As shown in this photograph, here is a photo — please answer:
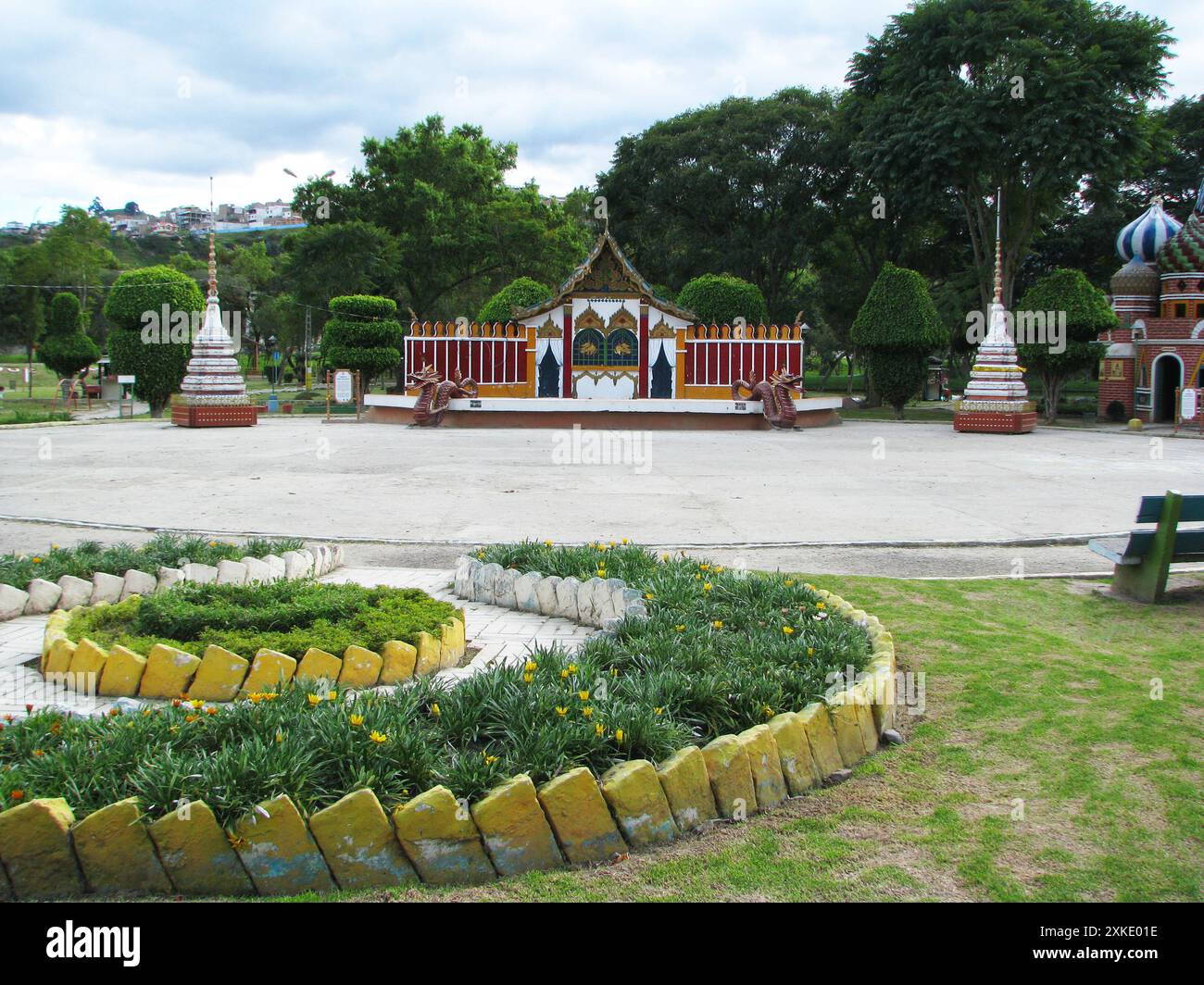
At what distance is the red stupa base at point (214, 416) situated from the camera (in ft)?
86.1

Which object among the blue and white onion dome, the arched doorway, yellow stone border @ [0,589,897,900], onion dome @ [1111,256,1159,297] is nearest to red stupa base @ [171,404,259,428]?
yellow stone border @ [0,589,897,900]

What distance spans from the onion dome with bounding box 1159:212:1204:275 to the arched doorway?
2.93 metres

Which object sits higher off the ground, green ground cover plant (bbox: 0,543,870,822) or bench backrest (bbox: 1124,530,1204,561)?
bench backrest (bbox: 1124,530,1204,561)

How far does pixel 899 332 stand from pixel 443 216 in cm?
2083

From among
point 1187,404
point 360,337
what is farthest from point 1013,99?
point 360,337

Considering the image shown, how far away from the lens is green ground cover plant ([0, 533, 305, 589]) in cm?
752

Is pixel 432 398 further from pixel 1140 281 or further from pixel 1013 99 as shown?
pixel 1140 281

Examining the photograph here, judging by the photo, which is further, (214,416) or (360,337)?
(360,337)

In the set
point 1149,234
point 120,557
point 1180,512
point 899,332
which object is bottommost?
point 120,557

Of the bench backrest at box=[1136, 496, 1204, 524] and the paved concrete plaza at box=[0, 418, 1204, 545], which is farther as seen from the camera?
the paved concrete plaza at box=[0, 418, 1204, 545]

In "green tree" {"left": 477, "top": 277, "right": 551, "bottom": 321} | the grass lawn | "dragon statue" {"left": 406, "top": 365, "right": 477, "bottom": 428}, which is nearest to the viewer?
the grass lawn

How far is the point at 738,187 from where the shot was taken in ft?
145

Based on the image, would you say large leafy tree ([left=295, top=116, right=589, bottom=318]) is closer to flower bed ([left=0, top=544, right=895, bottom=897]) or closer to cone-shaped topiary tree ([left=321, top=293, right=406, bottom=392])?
cone-shaped topiary tree ([left=321, top=293, right=406, bottom=392])
